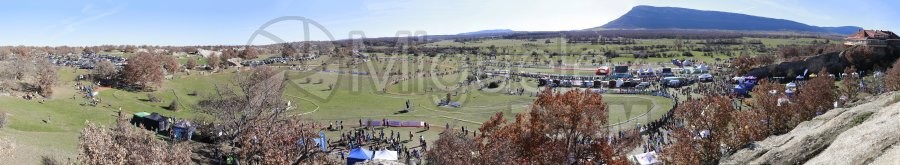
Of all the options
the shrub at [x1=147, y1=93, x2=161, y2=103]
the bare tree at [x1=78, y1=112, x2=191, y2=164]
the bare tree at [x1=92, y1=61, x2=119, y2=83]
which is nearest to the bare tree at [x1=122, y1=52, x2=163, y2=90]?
the bare tree at [x1=92, y1=61, x2=119, y2=83]

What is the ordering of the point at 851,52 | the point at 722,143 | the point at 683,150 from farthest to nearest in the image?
the point at 851,52 → the point at 722,143 → the point at 683,150

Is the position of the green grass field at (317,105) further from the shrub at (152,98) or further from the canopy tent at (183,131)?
the canopy tent at (183,131)

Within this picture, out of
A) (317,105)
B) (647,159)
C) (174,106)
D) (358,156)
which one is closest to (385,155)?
(358,156)

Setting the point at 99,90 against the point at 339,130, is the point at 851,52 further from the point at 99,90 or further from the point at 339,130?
the point at 99,90

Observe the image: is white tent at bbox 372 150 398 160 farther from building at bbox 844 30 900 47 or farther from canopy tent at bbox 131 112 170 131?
building at bbox 844 30 900 47

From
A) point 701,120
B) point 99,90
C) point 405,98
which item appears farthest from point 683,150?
point 99,90

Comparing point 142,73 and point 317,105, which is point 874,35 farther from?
point 142,73
